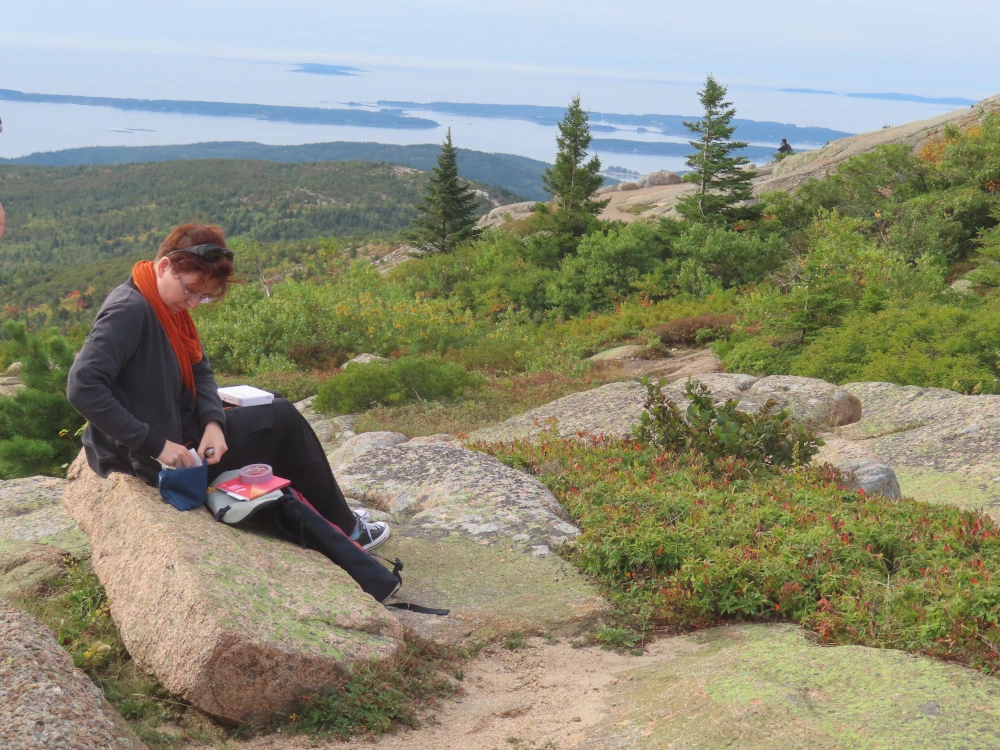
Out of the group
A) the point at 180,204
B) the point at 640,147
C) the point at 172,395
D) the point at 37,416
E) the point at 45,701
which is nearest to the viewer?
the point at 45,701

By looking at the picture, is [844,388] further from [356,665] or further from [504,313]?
[504,313]

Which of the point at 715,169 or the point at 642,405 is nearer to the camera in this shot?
the point at 642,405

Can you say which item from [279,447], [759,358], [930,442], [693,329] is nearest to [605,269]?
[693,329]

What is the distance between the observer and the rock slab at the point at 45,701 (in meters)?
2.59

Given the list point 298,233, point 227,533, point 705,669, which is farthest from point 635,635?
point 298,233

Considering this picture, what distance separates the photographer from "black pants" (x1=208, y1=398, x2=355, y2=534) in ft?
14.3

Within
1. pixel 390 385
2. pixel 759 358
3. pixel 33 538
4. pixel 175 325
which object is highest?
pixel 175 325

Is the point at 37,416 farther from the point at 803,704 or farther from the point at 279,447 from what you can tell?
the point at 803,704

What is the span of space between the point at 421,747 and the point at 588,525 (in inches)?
86.8

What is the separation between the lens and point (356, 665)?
11.6 feet

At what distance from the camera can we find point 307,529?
14.0ft

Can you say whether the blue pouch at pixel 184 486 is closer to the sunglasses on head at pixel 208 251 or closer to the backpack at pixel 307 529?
the backpack at pixel 307 529

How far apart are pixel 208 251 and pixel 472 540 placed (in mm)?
2350

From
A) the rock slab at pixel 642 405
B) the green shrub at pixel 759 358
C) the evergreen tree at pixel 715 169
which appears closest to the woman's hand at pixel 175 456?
the rock slab at pixel 642 405
